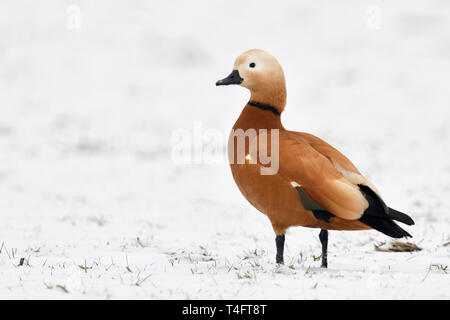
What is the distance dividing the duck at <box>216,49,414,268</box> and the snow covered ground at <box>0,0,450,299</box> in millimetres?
406

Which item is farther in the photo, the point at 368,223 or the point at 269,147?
the point at 269,147

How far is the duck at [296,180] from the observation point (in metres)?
4.18

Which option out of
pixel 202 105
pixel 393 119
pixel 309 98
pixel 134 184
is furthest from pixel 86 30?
pixel 134 184

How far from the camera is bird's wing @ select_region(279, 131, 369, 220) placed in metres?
4.14

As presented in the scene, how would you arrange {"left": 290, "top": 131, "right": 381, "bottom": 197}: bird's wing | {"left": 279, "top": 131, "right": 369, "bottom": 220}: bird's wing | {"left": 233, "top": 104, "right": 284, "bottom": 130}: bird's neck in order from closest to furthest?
{"left": 279, "top": 131, "right": 369, "bottom": 220}: bird's wing < {"left": 290, "top": 131, "right": 381, "bottom": 197}: bird's wing < {"left": 233, "top": 104, "right": 284, "bottom": 130}: bird's neck

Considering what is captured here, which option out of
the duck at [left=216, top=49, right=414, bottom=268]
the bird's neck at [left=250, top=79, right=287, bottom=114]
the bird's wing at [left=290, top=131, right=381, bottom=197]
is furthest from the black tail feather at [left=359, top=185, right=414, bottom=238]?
the bird's neck at [left=250, top=79, right=287, bottom=114]

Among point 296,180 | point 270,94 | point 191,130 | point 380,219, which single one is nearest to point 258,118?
point 270,94

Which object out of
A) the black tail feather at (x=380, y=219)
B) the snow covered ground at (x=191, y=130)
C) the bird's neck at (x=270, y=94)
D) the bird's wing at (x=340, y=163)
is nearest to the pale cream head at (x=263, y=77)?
the bird's neck at (x=270, y=94)

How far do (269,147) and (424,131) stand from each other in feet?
48.2

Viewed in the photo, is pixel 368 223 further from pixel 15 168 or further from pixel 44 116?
pixel 44 116

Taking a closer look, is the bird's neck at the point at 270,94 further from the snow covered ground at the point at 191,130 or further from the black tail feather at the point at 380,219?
the snow covered ground at the point at 191,130

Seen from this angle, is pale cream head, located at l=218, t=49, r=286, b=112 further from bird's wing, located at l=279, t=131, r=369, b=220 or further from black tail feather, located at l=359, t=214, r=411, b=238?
black tail feather, located at l=359, t=214, r=411, b=238

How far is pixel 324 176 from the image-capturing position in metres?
4.25

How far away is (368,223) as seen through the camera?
13.7 ft
